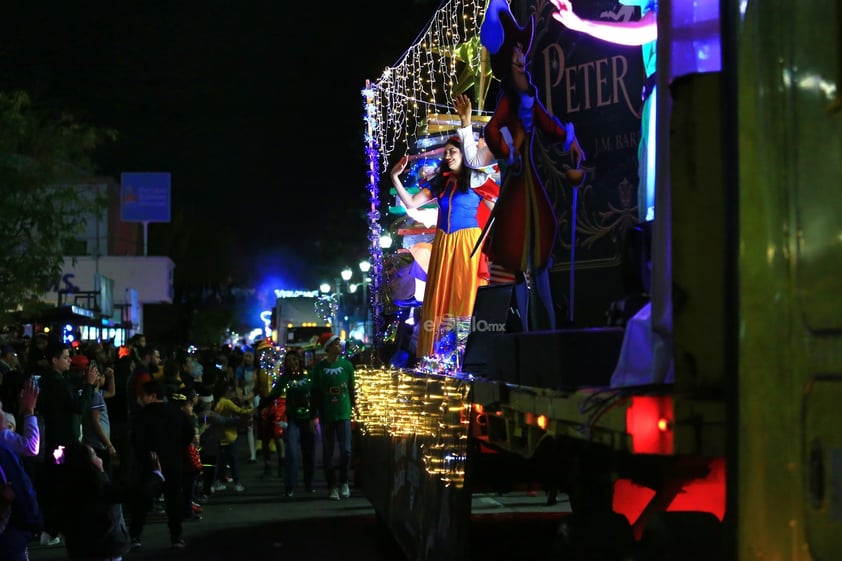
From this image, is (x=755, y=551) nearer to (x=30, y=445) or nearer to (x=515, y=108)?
(x=515, y=108)

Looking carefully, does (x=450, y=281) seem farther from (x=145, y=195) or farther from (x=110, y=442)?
(x=145, y=195)

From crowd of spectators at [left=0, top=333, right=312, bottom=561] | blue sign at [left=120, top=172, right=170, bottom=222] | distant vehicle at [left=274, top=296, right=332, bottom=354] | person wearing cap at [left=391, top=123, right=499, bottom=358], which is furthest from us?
blue sign at [left=120, top=172, right=170, bottom=222]

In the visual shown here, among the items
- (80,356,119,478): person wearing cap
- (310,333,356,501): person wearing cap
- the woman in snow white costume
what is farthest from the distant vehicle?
the woman in snow white costume

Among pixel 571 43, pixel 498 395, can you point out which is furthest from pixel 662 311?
pixel 571 43

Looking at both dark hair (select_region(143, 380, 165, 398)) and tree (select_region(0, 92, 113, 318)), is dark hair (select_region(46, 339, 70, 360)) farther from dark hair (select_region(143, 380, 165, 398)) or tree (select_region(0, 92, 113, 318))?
tree (select_region(0, 92, 113, 318))

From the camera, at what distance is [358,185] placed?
4200cm

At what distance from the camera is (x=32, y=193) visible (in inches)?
1102

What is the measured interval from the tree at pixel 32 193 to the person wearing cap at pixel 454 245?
19255mm

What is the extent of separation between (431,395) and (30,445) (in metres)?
3.06

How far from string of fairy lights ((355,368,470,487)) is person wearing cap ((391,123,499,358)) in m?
0.77

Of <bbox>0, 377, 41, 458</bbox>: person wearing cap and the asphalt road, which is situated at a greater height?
<bbox>0, 377, 41, 458</bbox>: person wearing cap

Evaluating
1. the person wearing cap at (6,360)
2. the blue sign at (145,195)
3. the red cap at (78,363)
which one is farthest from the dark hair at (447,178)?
the blue sign at (145,195)

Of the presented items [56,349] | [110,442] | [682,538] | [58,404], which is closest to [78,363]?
[110,442]

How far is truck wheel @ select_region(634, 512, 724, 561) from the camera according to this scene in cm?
389
